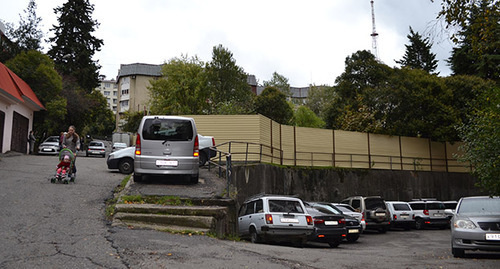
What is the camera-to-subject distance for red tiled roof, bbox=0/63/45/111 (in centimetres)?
2488

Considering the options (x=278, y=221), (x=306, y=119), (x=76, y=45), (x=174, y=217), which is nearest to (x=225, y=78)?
(x=306, y=119)

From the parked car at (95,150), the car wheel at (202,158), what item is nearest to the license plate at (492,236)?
the car wheel at (202,158)

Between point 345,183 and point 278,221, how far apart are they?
16268 millimetres

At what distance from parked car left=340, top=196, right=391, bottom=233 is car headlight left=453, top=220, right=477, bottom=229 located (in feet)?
29.9

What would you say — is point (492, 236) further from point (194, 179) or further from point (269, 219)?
point (194, 179)

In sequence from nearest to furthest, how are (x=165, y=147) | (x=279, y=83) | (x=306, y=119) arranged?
(x=165, y=147)
(x=306, y=119)
(x=279, y=83)

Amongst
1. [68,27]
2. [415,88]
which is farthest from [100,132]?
[415,88]

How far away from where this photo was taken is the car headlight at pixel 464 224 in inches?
378

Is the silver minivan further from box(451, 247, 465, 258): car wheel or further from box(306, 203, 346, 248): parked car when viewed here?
box(451, 247, 465, 258): car wheel

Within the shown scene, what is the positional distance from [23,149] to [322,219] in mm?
24790

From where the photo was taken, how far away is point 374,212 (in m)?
19.0

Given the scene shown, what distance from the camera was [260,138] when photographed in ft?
78.2

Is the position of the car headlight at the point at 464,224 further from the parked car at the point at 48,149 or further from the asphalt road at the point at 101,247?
the parked car at the point at 48,149

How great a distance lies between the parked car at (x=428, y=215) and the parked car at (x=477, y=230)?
1259cm
